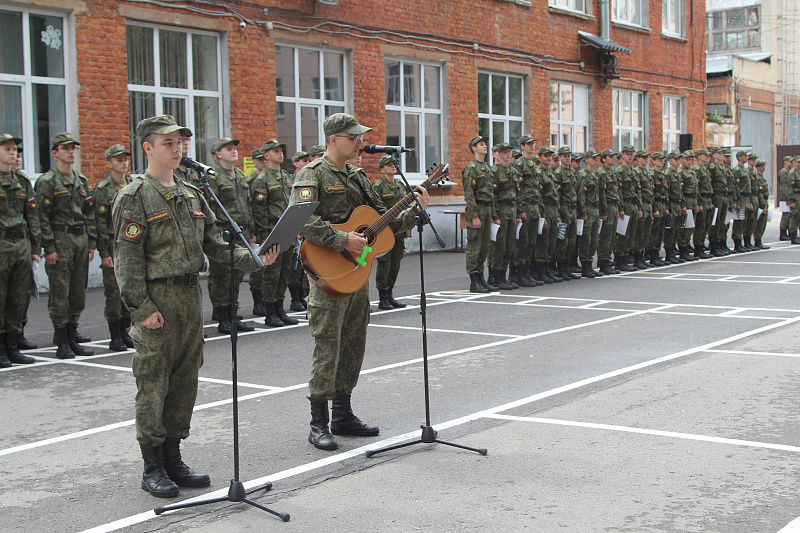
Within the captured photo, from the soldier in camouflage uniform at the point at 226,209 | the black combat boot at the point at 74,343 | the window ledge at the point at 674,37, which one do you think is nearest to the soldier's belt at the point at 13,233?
the black combat boot at the point at 74,343

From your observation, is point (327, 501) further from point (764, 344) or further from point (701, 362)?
point (764, 344)

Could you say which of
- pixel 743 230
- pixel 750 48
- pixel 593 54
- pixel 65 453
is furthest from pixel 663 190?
pixel 750 48

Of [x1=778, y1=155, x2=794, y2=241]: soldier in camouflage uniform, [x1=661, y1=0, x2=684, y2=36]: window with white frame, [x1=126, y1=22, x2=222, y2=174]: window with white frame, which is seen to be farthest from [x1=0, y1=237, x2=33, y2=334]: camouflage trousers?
[x1=661, y1=0, x2=684, y2=36]: window with white frame

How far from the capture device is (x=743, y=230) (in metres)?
21.8

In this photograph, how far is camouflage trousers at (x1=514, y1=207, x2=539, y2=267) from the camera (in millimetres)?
15137

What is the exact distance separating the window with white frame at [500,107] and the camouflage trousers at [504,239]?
8.83 m

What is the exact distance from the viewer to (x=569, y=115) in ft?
86.8

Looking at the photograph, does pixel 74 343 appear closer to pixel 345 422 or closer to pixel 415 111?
pixel 345 422

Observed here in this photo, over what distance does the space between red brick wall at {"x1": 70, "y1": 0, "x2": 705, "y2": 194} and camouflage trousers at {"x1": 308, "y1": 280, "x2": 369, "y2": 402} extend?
10.00 meters

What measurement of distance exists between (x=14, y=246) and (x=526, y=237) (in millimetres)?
8436

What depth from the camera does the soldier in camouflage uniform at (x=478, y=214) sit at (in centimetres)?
1422

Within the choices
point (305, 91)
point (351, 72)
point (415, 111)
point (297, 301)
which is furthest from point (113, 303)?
point (415, 111)

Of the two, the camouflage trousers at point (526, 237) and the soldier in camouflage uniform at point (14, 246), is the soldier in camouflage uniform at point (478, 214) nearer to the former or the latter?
the camouflage trousers at point (526, 237)

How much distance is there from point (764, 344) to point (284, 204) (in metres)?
6.12
